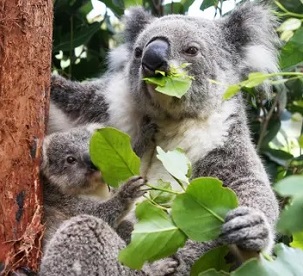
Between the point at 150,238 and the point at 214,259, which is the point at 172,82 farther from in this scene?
the point at 150,238

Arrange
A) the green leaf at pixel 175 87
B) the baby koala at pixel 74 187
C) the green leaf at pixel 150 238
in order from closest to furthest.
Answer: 1. the green leaf at pixel 150 238
2. the green leaf at pixel 175 87
3. the baby koala at pixel 74 187

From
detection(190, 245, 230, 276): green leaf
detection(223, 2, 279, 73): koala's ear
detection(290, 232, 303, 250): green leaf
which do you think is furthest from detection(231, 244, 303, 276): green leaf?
detection(223, 2, 279, 73): koala's ear

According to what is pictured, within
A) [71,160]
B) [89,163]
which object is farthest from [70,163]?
[89,163]

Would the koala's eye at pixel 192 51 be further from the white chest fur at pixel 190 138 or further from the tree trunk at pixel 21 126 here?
the tree trunk at pixel 21 126

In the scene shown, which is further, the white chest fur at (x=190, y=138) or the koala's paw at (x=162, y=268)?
the white chest fur at (x=190, y=138)

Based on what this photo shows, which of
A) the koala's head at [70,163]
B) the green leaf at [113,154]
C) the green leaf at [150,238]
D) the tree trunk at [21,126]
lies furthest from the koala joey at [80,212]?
the green leaf at [150,238]

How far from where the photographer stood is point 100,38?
17.5 ft

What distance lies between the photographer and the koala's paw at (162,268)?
3.13 meters

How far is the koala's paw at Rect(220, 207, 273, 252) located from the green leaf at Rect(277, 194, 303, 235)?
93 cm

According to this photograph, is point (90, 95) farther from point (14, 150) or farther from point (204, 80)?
point (14, 150)

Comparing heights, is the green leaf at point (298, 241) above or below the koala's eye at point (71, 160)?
above

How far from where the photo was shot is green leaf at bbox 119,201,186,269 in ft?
7.63

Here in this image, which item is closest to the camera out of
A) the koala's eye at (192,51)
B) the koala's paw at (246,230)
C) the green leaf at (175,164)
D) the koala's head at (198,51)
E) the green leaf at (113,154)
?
the green leaf at (175,164)

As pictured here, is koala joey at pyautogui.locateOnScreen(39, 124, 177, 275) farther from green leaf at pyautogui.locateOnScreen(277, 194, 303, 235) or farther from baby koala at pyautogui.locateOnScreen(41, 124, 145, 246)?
green leaf at pyautogui.locateOnScreen(277, 194, 303, 235)
